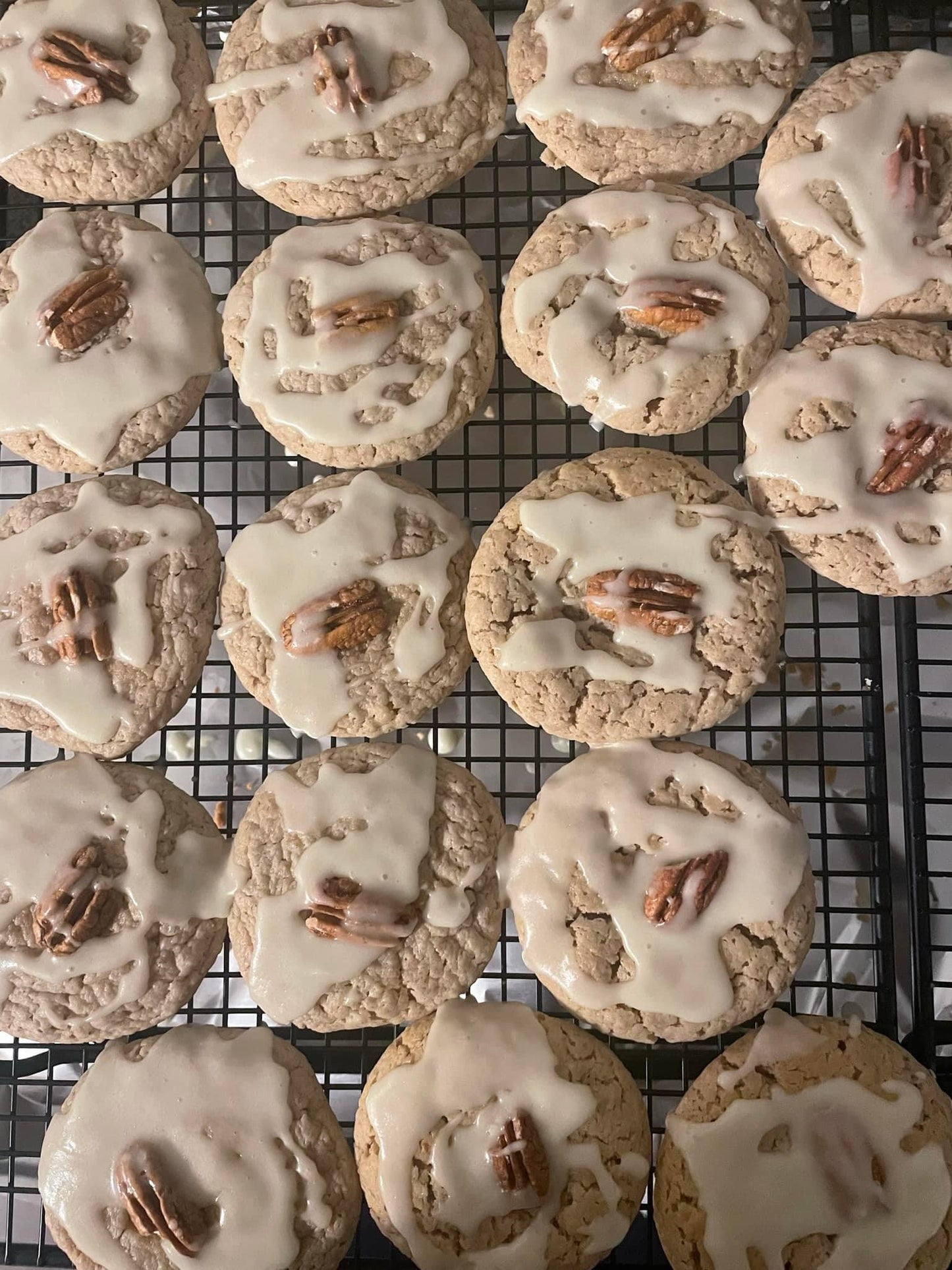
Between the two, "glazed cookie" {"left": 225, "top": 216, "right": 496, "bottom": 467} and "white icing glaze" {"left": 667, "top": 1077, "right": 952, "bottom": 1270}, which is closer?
"white icing glaze" {"left": 667, "top": 1077, "right": 952, "bottom": 1270}

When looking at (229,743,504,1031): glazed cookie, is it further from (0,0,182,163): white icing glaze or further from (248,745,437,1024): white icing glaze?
(0,0,182,163): white icing glaze

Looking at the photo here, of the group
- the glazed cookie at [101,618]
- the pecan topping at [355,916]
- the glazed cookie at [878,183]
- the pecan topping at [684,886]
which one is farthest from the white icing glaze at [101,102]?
the pecan topping at [684,886]

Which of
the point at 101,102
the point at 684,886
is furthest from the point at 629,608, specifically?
the point at 101,102

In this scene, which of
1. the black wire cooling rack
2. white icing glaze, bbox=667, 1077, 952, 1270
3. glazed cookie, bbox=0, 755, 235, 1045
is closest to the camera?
white icing glaze, bbox=667, 1077, 952, 1270

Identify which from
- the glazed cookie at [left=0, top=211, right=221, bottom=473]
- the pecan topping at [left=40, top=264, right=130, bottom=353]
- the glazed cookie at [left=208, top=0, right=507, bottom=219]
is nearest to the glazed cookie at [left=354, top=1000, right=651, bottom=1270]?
the glazed cookie at [left=0, top=211, right=221, bottom=473]

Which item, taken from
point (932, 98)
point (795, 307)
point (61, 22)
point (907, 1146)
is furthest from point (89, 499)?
point (907, 1146)

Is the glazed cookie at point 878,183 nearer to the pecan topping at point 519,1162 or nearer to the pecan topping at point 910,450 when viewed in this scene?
the pecan topping at point 910,450
